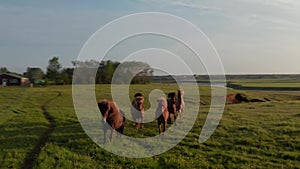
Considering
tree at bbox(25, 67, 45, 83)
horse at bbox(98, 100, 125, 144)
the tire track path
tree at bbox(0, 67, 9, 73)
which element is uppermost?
tree at bbox(0, 67, 9, 73)

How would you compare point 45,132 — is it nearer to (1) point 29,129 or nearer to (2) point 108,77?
(1) point 29,129

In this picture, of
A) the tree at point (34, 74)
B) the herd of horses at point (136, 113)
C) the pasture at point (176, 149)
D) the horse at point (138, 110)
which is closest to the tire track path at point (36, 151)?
the pasture at point (176, 149)

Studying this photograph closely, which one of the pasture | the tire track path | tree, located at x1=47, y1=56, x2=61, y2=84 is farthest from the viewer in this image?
tree, located at x1=47, y1=56, x2=61, y2=84

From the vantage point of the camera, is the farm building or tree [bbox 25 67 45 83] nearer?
the farm building

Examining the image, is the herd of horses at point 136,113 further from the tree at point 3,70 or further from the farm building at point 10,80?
the tree at point 3,70

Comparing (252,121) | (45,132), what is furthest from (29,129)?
(252,121)

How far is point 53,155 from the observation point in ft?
45.7

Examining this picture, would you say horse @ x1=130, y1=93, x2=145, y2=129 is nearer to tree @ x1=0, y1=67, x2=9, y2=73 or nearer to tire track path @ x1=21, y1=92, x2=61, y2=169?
tire track path @ x1=21, y1=92, x2=61, y2=169

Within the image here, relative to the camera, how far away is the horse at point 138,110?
1838 cm

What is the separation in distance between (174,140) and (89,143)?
413 centimetres

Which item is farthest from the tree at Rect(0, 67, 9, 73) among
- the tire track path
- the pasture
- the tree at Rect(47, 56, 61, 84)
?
the pasture

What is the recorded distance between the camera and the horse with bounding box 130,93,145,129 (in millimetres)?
18375

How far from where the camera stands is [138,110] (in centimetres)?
1869

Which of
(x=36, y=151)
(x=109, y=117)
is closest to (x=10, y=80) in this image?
(x=36, y=151)
